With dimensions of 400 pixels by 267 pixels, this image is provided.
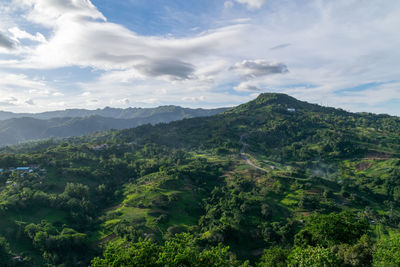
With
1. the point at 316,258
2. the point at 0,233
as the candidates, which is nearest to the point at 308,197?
the point at 316,258

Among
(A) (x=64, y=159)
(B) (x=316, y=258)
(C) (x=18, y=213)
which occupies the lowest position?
(C) (x=18, y=213)

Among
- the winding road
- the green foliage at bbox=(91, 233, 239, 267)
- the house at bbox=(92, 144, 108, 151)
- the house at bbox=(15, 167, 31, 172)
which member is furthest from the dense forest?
the house at bbox=(92, 144, 108, 151)

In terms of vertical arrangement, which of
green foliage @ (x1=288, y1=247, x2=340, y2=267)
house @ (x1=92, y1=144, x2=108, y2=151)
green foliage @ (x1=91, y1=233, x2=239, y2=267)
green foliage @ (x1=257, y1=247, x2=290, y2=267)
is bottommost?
green foliage @ (x1=257, y1=247, x2=290, y2=267)

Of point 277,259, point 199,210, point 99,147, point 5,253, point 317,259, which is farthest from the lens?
point 99,147

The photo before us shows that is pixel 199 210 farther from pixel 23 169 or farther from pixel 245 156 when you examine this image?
pixel 23 169

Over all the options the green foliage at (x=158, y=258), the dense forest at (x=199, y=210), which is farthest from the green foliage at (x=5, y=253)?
the green foliage at (x=158, y=258)

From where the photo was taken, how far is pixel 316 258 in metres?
26.5

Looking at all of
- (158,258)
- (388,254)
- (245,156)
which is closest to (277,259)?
(388,254)

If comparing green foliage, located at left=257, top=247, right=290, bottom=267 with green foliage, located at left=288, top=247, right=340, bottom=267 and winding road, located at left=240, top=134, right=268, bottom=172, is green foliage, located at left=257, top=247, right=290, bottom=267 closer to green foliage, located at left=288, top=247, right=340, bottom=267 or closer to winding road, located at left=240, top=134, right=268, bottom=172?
green foliage, located at left=288, top=247, right=340, bottom=267

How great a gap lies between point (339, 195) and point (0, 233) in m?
129

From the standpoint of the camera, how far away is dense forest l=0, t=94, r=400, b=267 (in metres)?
→ 30.9

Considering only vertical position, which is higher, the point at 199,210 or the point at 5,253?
the point at 5,253

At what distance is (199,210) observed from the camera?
89875 millimetres

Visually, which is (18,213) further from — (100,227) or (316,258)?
(316,258)
